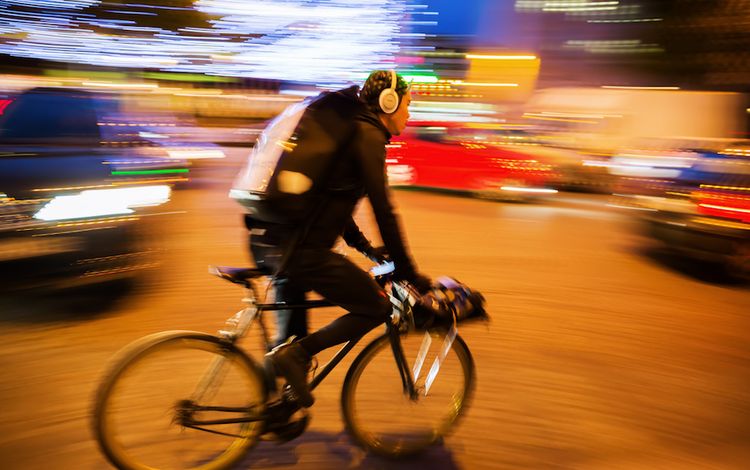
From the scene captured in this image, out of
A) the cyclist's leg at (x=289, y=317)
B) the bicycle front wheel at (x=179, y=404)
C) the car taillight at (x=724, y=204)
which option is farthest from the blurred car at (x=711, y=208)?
the bicycle front wheel at (x=179, y=404)

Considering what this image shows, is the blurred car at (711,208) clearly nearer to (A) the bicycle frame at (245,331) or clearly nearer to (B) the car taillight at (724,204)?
(B) the car taillight at (724,204)

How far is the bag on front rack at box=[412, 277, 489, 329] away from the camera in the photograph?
2.85 m

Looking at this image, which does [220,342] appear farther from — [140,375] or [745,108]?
[745,108]

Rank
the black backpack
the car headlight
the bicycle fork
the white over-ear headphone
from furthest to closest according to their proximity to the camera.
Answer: the car headlight < the bicycle fork < the white over-ear headphone < the black backpack

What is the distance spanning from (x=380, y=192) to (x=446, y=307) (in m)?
0.69

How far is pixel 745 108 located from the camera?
993 cm

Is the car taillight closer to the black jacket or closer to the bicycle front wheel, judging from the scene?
the black jacket

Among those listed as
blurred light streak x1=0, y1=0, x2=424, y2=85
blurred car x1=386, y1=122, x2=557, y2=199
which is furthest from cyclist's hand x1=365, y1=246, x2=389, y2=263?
blurred light streak x1=0, y1=0, x2=424, y2=85

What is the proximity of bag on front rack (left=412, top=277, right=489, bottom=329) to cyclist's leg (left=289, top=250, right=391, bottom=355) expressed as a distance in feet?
0.59

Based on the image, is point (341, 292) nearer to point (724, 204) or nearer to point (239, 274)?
point (239, 274)

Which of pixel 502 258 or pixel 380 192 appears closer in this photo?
pixel 380 192

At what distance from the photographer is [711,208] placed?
6465 mm

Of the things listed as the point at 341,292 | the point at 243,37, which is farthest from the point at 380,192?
the point at 243,37

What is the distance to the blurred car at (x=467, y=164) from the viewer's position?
438 inches
